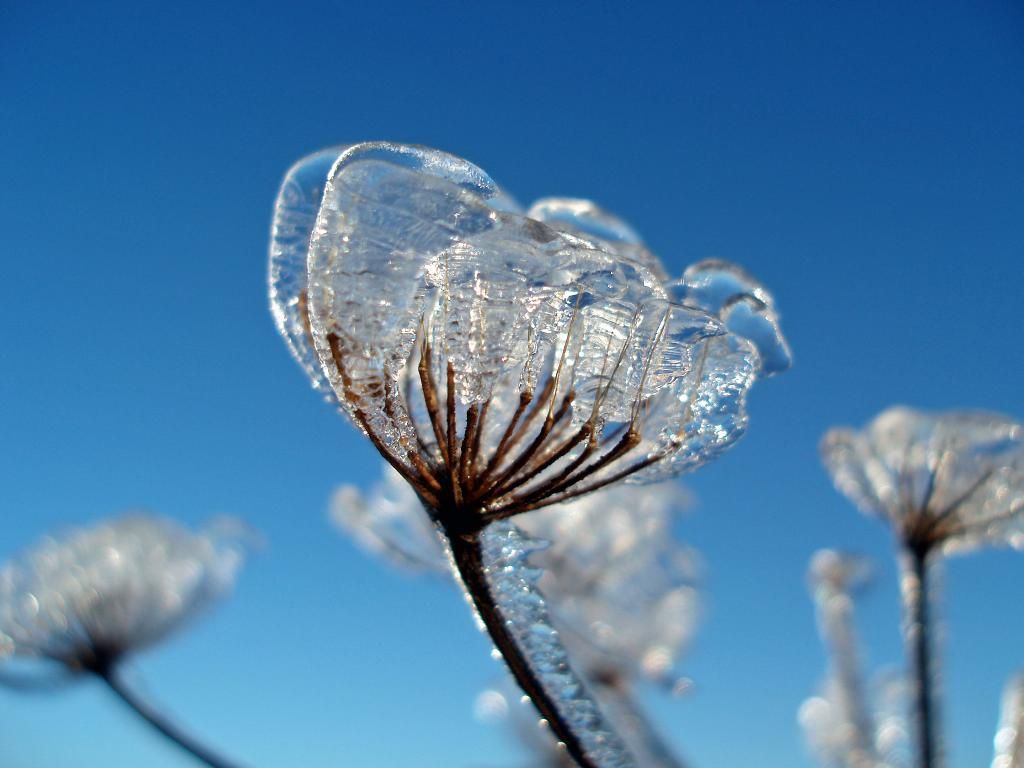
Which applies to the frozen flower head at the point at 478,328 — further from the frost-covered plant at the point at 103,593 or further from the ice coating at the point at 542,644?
the frost-covered plant at the point at 103,593

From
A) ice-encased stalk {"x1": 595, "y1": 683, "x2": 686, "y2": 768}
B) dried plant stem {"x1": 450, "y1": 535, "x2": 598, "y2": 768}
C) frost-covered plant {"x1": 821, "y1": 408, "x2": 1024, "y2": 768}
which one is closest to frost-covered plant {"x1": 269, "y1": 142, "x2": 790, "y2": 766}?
dried plant stem {"x1": 450, "y1": 535, "x2": 598, "y2": 768}

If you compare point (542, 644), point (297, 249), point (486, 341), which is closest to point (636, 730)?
point (542, 644)

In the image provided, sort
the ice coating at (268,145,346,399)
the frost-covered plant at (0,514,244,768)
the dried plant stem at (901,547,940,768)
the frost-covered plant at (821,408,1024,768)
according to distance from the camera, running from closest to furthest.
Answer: the ice coating at (268,145,346,399)
the dried plant stem at (901,547,940,768)
the frost-covered plant at (821,408,1024,768)
the frost-covered plant at (0,514,244,768)

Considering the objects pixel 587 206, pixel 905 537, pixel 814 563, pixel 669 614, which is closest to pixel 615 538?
pixel 669 614

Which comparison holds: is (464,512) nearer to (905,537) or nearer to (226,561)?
(905,537)

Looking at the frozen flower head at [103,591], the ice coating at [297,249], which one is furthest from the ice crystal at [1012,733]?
the frozen flower head at [103,591]

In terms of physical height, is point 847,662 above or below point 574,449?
above

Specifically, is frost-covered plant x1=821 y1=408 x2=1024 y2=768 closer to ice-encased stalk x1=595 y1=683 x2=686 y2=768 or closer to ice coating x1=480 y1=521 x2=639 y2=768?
ice-encased stalk x1=595 y1=683 x2=686 y2=768
